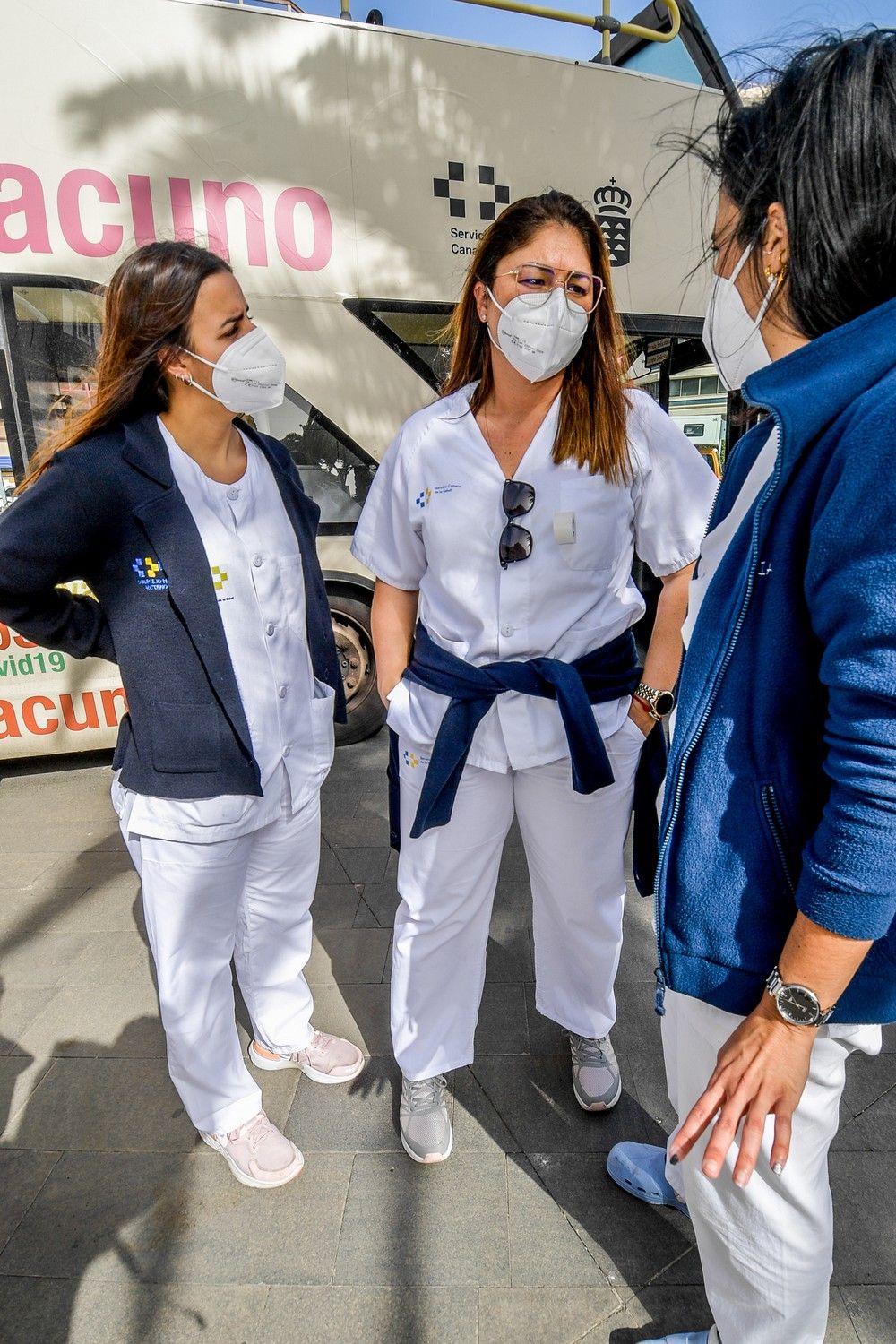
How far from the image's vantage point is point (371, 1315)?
1640 mm

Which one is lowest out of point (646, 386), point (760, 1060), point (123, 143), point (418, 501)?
point (760, 1060)

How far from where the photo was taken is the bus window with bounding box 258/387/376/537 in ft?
15.2

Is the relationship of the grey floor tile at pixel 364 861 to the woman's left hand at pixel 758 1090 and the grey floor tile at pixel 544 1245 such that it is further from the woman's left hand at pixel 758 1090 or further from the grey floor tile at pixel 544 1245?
the woman's left hand at pixel 758 1090

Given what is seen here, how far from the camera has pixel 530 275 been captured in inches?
69.8

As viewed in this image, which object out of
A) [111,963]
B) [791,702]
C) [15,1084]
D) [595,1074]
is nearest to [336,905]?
[111,963]

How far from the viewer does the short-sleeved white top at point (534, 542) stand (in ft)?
5.74

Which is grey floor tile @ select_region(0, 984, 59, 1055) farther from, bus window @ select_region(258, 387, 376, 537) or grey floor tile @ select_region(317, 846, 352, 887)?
bus window @ select_region(258, 387, 376, 537)

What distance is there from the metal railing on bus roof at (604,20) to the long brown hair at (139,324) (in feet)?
12.1

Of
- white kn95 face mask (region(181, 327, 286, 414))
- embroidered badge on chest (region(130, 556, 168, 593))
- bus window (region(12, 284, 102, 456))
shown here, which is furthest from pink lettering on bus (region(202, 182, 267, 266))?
embroidered badge on chest (region(130, 556, 168, 593))

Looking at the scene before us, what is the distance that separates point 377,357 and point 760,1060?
435cm

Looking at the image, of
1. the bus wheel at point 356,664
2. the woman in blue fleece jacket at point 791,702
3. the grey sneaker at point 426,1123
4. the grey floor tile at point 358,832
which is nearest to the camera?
the woman in blue fleece jacket at point 791,702

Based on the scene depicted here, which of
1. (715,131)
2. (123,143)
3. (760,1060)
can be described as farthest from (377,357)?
(760,1060)

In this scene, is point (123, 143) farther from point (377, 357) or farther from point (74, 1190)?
point (74, 1190)

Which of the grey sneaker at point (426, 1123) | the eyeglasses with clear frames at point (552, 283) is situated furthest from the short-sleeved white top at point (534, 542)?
the grey sneaker at point (426, 1123)
